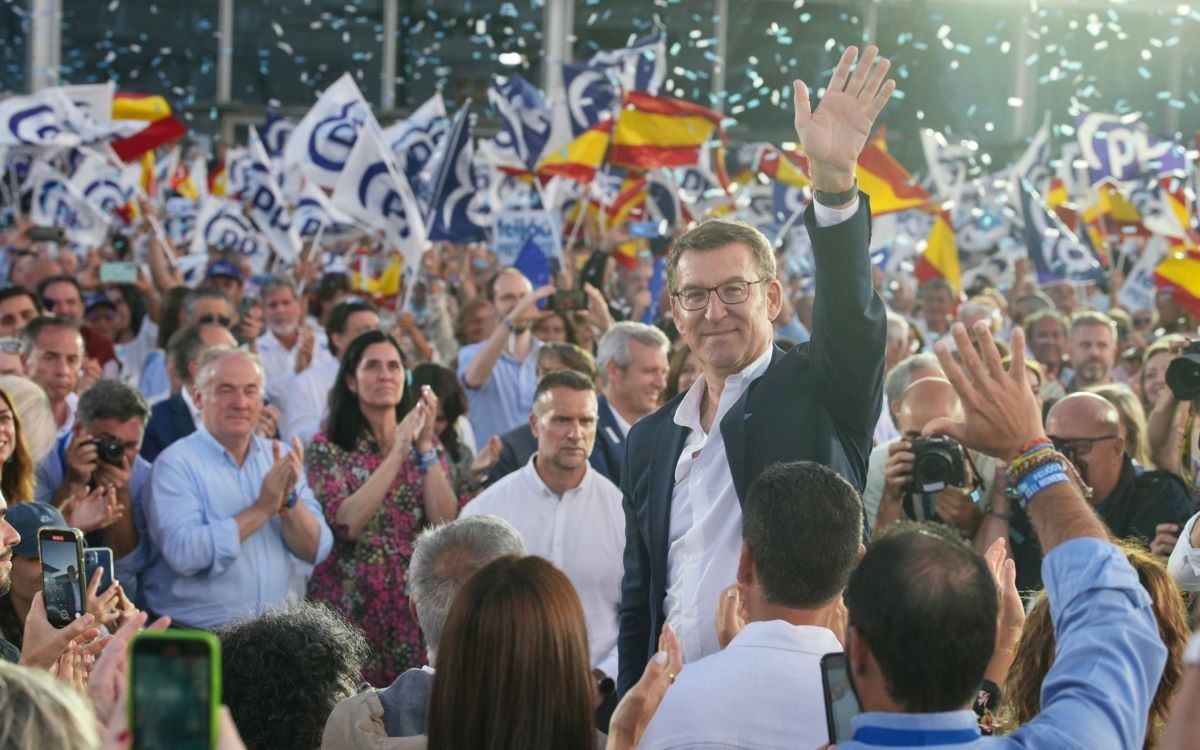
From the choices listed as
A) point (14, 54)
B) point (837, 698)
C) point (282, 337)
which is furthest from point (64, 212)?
point (837, 698)

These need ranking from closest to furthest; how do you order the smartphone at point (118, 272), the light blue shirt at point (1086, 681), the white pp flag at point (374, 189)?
the light blue shirt at point (1086, 681) < the white pp flag at point (374, 189) < the smartphone at point (118, 272)

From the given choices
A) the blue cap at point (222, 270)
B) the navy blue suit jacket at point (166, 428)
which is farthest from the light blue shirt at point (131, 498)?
the blue cap at point (222, 270)

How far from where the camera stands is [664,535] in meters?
3.53

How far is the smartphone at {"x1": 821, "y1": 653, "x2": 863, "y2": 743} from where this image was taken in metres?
2.36

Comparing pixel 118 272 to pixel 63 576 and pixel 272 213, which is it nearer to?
pixel 272 213

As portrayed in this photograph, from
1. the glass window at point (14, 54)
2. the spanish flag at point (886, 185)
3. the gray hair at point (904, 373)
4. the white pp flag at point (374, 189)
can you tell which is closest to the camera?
the gray hair at point (904, 373)

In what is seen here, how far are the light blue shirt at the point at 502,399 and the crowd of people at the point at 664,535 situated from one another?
76cm

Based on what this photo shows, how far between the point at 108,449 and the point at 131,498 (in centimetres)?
26

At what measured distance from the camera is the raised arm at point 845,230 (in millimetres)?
3133

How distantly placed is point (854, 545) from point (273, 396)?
5.97 metres

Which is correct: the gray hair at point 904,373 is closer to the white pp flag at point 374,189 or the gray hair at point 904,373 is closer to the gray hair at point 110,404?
the gray hair at point 110,404

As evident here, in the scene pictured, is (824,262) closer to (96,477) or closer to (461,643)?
(461,643)

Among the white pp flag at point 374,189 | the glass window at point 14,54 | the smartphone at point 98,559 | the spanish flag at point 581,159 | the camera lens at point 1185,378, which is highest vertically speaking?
the glass window at point 14,54

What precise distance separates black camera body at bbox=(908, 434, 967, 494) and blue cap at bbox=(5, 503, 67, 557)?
237 cm
